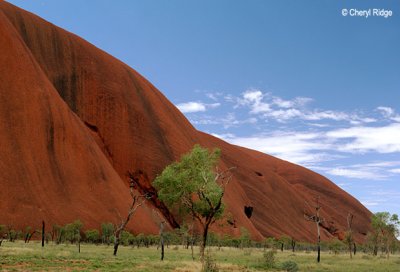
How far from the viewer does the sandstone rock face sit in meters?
60.5

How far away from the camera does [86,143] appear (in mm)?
72688

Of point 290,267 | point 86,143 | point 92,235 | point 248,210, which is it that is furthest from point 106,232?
point 248,210

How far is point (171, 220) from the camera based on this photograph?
8275 centimetres

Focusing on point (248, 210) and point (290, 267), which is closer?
point (290, 267)

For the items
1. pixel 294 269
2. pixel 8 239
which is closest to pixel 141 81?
pixel 8 239

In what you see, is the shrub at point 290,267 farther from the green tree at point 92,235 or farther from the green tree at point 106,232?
the green tree at point 106,232

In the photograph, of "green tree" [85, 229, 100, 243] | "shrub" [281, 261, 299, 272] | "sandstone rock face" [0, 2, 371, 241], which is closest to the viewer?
"shrub" [281, 261, 299, 272]

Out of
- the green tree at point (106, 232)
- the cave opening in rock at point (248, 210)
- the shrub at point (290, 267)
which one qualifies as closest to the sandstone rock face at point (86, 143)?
the cave opening in rock at point (248, 210)

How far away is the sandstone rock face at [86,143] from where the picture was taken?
60.5 m

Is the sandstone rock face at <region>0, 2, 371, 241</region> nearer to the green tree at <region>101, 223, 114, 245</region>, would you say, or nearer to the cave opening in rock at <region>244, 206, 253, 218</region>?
the cave opening in rock at <region>244, 206, 253, 218</region>

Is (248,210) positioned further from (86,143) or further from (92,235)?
(92,235)

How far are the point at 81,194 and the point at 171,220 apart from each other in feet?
77.4

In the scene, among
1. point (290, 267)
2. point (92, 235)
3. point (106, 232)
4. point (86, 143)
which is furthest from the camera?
point (86, 143)

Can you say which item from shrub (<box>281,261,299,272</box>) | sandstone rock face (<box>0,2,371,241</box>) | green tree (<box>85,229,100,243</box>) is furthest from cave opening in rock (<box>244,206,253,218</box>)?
shrub (<box>281,261,299,272</box>)
